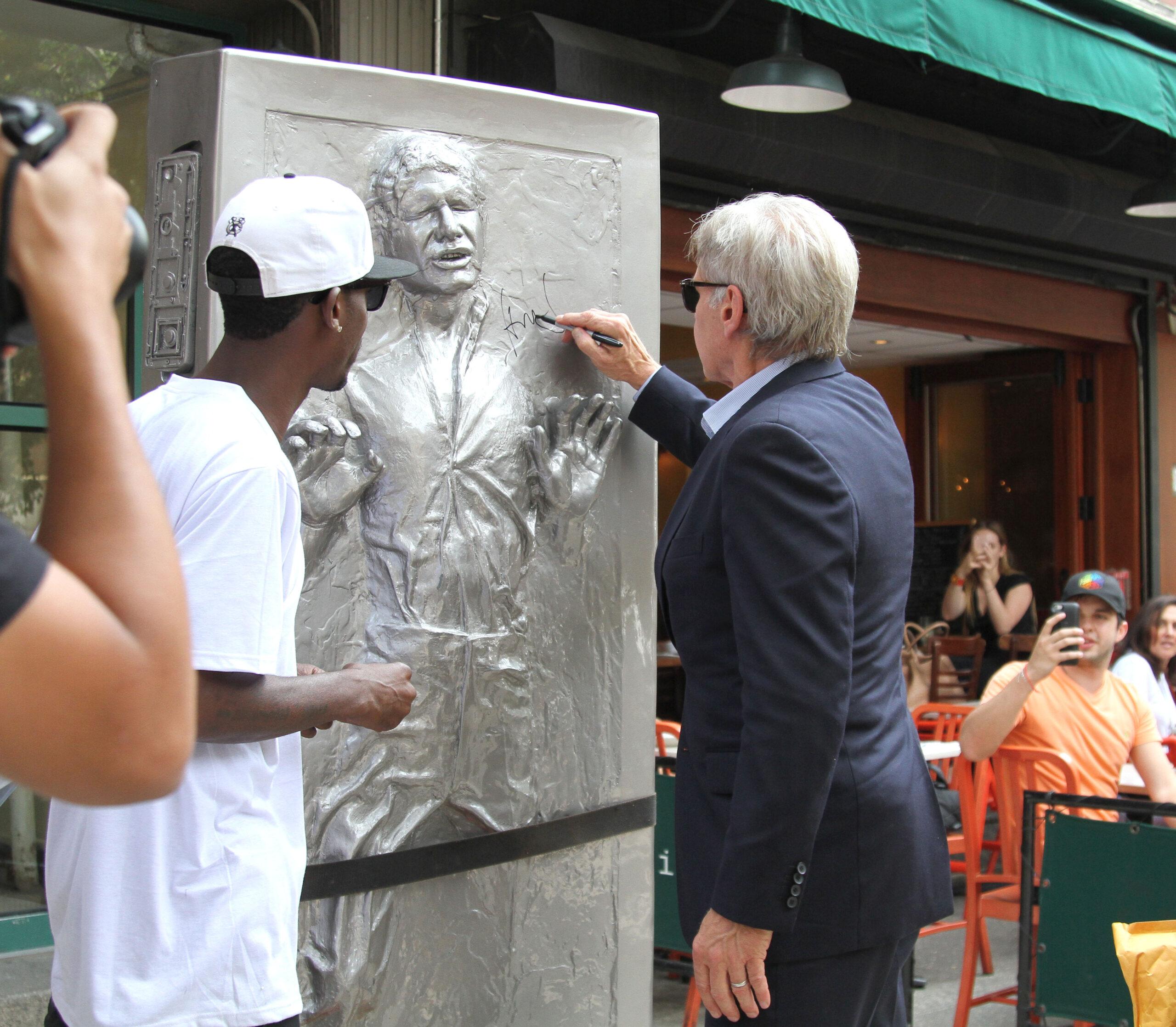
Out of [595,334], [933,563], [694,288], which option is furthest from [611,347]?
[933,563]

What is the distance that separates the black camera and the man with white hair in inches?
41.6

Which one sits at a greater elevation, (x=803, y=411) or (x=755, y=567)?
(x=803, y=411)

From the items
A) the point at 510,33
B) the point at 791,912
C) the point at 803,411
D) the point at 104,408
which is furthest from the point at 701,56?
the point at 104,408

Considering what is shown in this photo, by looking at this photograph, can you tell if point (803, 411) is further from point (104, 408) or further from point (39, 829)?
point (39, 829)

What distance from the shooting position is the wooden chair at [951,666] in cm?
661

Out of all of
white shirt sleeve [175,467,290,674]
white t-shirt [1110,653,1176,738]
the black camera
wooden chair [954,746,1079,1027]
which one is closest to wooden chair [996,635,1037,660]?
white t-shirt [1110,653,1176,738]

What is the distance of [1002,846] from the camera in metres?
3.71

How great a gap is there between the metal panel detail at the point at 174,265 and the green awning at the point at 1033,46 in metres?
2.43

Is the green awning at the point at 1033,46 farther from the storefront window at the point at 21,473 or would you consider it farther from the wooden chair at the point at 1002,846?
the storefront window at the point at 21,473

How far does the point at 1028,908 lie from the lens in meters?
2.92

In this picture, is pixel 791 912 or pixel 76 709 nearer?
pixel 76 709

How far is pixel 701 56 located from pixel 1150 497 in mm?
4372

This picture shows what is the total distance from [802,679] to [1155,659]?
3.49 metres

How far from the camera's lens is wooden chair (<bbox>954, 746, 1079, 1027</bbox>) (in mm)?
3439
